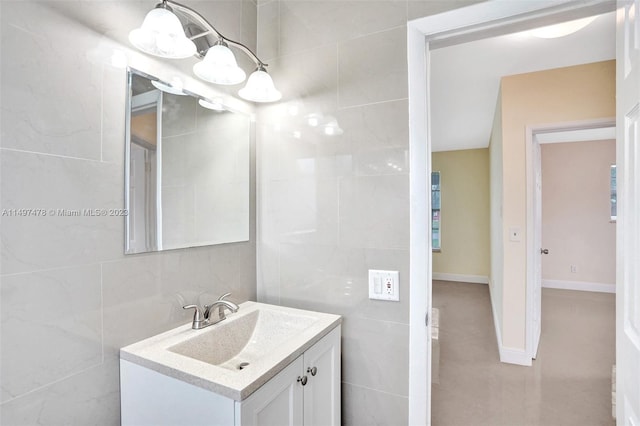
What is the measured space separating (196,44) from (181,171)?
1.66 feet

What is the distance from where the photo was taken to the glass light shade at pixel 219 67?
1231 mm

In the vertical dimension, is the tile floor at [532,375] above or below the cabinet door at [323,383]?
below

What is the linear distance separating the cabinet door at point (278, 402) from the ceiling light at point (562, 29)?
7.99 ft

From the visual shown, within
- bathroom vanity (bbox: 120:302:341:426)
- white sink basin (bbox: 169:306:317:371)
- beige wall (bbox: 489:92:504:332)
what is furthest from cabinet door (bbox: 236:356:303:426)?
beige wall (bbox: 489:92:504:332)

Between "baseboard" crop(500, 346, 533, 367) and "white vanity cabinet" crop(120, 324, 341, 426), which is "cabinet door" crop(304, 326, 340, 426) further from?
"baseboard" crop(500, 346, 533, 367)

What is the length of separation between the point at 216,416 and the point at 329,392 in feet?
1.84

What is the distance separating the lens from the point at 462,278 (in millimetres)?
6277

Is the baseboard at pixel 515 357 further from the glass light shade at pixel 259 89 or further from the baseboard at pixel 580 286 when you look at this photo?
the baseboard at pixel 580 286

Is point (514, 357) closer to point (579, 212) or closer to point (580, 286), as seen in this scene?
point (580, 286)

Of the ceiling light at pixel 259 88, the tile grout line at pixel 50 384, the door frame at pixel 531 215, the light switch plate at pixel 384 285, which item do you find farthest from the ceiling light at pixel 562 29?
the tile grout line at pixel 50 384

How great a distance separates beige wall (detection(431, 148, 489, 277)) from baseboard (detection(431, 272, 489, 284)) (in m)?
0.06

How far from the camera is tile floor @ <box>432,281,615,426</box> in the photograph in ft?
7.02

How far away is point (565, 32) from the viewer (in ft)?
7.02

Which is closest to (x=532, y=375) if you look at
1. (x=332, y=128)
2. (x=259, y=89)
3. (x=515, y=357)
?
(x=515, y=357)
